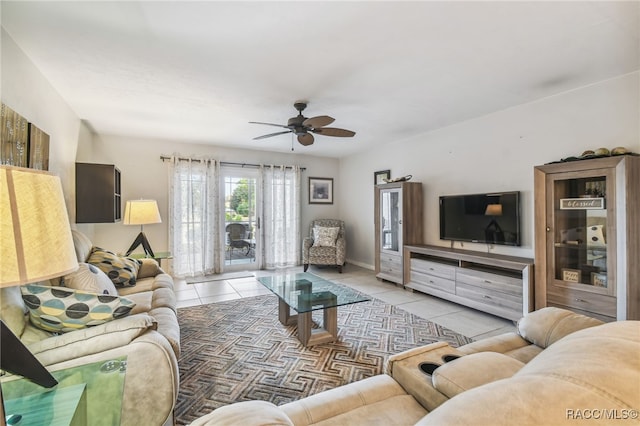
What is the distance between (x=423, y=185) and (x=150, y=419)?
14.2ft

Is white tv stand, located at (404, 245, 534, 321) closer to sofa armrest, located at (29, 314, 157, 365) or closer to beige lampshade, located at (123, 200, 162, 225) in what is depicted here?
sofa armrest, located at (29, 314, 157, 365)

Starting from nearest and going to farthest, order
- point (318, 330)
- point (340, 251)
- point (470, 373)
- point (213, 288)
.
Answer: point (470, 373) → point (318, 330) → point (213, 288) → point (340, 251)

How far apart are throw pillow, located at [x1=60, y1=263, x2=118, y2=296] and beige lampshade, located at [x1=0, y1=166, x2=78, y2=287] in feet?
4.23

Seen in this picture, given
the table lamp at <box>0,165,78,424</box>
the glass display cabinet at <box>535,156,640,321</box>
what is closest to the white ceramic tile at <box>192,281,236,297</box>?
the table lamp at <box>0,165,78,424</box>

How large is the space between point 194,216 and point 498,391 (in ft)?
17.4

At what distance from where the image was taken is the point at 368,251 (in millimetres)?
5875

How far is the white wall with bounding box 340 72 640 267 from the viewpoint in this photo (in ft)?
8.77

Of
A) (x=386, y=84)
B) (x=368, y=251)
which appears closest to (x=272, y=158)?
(x=368, y=251)

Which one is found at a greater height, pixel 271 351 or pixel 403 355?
pixel 403 355

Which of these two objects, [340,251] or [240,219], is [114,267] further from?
[340,251]

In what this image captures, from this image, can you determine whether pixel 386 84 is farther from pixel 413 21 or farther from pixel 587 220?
pixel 587 220

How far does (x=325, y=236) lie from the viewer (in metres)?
5.70

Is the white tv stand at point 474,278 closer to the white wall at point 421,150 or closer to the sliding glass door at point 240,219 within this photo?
the white wall at point 421,150

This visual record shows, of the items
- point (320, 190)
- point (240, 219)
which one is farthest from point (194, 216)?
point (320, 190)
